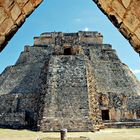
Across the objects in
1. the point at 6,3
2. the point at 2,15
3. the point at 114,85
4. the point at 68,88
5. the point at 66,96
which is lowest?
the point at 2,15

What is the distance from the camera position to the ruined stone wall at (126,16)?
304 centimetres

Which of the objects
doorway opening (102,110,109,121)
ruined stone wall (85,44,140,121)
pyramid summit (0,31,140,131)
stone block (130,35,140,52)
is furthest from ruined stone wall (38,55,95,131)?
stone block (130,35,140,52)

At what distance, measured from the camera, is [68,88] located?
63.2ft

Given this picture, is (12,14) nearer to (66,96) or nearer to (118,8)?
(118,8)

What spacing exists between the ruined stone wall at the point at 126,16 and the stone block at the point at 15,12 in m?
0.91

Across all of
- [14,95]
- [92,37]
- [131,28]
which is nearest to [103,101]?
[14,95]

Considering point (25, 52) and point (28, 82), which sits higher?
point (25, 52)

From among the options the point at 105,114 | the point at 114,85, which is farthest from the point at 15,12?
the point at 114,85

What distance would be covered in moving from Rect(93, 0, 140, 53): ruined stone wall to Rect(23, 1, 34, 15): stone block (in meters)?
0.76

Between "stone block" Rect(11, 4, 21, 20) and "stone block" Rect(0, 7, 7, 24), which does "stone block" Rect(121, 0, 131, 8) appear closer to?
"stone block" Rect(11, 4, 21, 20)

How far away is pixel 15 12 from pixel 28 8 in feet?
0.57

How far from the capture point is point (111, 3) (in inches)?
125

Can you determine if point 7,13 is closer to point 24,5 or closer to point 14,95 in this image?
point 24,5

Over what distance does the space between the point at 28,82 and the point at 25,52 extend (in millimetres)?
8250
